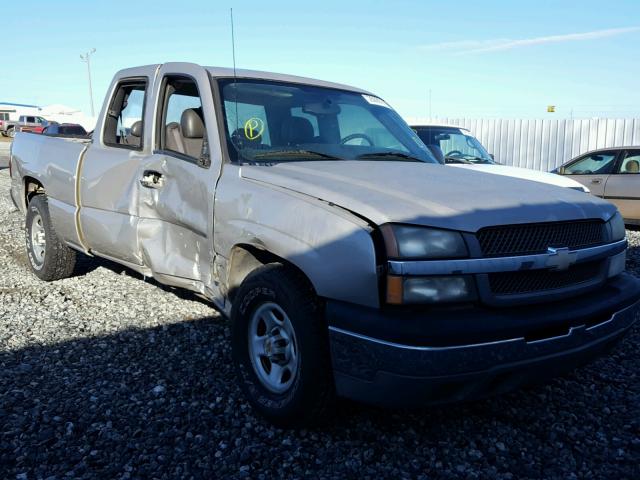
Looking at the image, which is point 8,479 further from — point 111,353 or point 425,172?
point 425,172

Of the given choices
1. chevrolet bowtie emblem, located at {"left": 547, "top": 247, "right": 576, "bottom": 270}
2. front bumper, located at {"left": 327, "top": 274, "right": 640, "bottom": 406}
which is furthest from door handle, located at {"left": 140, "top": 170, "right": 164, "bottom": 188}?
chevrolet bowtie emblem, located at {"left": 547, "top": 247, "right": 576, "bottom": 270}

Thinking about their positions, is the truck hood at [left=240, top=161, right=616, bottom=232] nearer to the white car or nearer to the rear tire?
the rear tire

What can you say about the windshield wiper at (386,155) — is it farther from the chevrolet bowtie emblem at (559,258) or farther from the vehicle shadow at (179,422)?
the vehicle shadow at (179,422)

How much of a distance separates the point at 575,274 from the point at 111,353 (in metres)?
3.06

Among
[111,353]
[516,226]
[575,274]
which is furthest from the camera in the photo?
[111,353]

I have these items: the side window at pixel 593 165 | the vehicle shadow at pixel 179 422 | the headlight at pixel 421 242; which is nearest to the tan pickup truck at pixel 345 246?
the headlight at pixel 421 242

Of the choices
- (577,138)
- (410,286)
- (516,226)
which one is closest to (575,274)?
(516,226)

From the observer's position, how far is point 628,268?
6.75m

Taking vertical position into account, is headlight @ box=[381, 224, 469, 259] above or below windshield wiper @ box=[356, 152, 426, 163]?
below

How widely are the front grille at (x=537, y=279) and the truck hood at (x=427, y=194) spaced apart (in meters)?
0.24

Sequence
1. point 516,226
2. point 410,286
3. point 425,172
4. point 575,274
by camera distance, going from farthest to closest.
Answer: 1. point 425,172
2. point 575,274
3. point 516,226
4. point 410,286

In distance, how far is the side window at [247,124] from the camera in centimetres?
372

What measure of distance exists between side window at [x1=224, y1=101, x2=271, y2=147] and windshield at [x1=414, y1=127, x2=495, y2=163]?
552 cm

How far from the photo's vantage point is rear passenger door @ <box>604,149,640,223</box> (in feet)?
33.0
